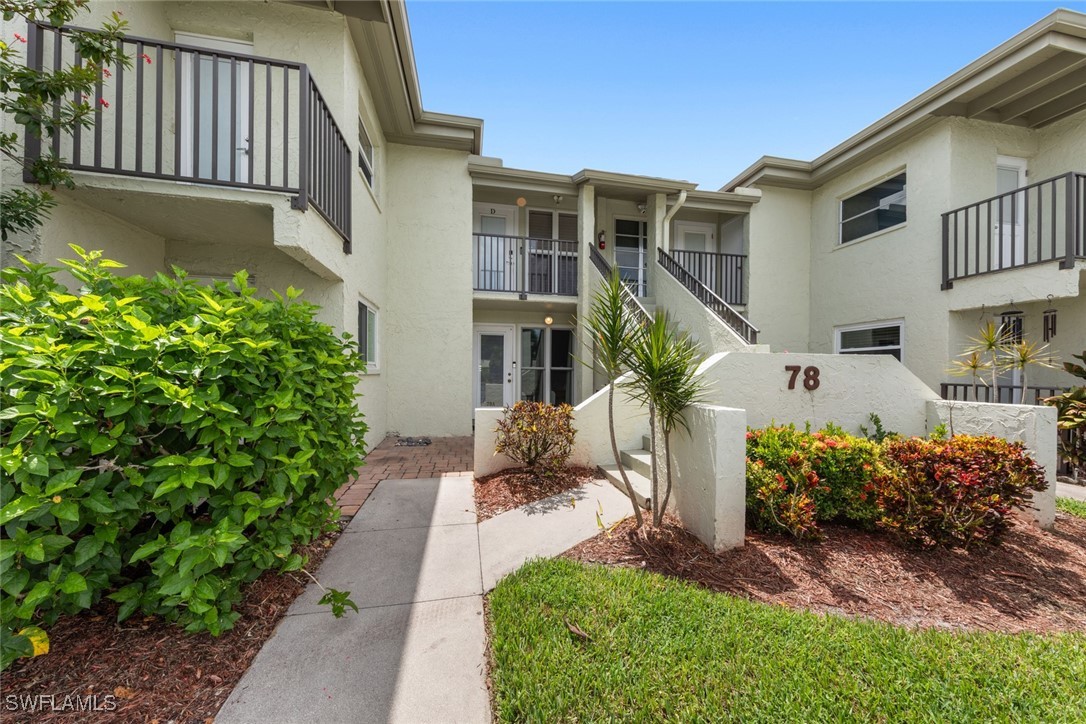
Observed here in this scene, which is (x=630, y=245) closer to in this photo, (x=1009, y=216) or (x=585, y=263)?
(x=585, y=263)

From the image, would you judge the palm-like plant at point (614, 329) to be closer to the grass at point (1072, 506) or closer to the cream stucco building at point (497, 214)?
the cream stucco building at point (497, 214)

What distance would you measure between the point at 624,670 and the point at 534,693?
0.48 meters

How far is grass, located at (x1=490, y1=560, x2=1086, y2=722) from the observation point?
1857 mm

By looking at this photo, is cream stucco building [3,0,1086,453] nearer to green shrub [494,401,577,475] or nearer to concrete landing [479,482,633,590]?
green shrub [494,401,577,475]

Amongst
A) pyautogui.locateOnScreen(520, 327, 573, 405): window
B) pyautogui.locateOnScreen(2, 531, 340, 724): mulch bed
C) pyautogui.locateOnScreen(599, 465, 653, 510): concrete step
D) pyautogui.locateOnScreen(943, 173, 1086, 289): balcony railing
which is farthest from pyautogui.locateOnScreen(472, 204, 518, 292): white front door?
pyautogui.locateOnScreen(943, 173, 1086, 289): balcony railing

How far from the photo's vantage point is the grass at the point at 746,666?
1.86 m

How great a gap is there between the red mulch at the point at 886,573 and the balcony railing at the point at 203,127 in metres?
5.05

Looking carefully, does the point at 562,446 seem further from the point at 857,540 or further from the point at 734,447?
the point at 857,540

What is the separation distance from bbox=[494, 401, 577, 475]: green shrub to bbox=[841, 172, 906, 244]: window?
9156 millimetres

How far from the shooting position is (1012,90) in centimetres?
700

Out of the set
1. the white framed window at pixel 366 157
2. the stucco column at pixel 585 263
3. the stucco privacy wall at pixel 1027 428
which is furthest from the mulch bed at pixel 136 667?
the stucco column at pixel 585 263

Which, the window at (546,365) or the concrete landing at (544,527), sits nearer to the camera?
the concrete landing at (544,527)

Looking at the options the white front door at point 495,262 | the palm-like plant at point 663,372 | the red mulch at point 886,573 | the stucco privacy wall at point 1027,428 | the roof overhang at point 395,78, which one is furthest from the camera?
the white front door at point 495,262

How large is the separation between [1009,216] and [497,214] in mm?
10335
